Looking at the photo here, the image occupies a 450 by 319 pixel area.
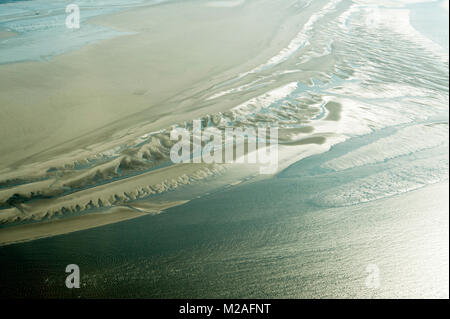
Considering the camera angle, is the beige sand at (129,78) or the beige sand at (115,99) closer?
the beige sand at (115,99)

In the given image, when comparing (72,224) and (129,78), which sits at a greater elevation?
(129,78)

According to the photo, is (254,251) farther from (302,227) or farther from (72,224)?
(72,224)

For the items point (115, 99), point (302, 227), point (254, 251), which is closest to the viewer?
point (254, 251)

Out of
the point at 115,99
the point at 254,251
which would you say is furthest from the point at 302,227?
the point at 115,99

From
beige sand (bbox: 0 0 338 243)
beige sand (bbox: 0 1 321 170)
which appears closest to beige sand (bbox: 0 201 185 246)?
beige sand (bbox: 0 0 338 243)

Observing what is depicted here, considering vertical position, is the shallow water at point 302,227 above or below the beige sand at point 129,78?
below

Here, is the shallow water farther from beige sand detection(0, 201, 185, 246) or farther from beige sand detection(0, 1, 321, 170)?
beige sand detection(0, 1, 321, 170)

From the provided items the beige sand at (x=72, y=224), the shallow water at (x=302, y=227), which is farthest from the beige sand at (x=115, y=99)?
the shallow water at (x=302, y=227)

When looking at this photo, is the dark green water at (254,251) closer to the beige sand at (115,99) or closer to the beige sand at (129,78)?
the beige sand at (115,99)

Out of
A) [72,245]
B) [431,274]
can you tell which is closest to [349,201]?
[431,274]

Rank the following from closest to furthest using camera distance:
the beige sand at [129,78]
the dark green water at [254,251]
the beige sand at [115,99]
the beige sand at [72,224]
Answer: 1. the dark green water at [254,251]
2. the beige sand at [72,224]
3. the beige sand at [115,99]
4. the beige sand at [129,78]

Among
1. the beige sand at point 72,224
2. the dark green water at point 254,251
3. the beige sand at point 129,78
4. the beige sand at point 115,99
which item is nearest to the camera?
Result: the dark green water at point 254,251
